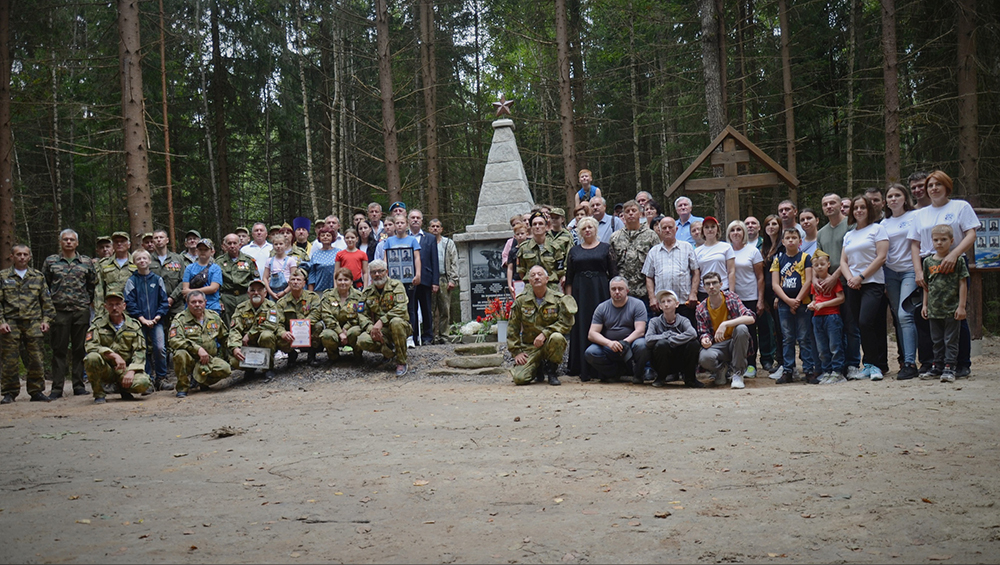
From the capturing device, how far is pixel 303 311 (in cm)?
1001

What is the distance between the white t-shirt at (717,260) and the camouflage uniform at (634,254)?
67 centimetres

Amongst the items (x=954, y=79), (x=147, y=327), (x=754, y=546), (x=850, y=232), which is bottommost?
(x=754, y=546)

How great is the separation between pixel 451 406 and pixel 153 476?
2.96 meters

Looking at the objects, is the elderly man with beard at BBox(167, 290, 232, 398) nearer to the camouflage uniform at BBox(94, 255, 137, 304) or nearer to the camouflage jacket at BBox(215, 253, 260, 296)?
the camouflage jacket at BBox(215, 253, 260, 296)

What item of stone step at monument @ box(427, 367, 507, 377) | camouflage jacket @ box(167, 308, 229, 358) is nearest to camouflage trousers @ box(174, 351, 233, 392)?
camouflage jacket @ box(167, 308, 229, 358)

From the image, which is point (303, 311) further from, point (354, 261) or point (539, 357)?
point (539, 357)

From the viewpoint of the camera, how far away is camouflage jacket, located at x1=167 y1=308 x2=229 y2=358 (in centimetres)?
927

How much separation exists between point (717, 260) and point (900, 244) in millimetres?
1833

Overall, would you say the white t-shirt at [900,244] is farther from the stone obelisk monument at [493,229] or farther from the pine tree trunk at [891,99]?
the stone obelisk monument at [493,229]

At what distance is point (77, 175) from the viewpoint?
2236 centimetres

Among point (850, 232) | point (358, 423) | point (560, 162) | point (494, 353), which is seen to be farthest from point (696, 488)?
point (560, 162)

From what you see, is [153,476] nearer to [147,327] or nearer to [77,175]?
[147,327]

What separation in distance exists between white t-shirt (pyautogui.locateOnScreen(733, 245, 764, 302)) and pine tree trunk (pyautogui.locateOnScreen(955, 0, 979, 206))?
646 centimetres

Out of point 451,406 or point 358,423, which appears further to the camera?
point 451,406
